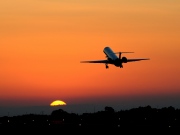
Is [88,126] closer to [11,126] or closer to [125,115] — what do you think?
[11,126]

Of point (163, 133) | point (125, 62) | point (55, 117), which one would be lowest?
point (163, 133)

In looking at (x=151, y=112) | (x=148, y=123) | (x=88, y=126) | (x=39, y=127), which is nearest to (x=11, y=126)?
(x=39, y=127)

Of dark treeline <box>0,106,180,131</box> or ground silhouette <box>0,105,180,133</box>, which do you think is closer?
ground silhouette <box>0,105,180,133</box>

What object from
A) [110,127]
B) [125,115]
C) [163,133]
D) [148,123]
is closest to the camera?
[163,133]

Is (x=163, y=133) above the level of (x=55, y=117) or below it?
below

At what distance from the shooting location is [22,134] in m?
140

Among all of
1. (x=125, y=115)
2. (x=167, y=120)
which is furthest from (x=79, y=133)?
(x=125, y=115)

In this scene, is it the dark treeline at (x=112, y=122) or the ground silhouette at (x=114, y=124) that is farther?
the dark treeline at (x=112, y=122)

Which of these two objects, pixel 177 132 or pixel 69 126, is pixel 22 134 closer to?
pixel 69 126

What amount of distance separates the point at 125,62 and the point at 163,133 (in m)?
61.8

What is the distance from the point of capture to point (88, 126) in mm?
153125

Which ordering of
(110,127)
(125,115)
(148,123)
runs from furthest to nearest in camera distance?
(125,115) → (148,123) → (110,127)

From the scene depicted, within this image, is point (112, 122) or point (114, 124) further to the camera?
point (112, 122)

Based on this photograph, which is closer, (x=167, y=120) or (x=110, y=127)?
(x=110, y=127)
